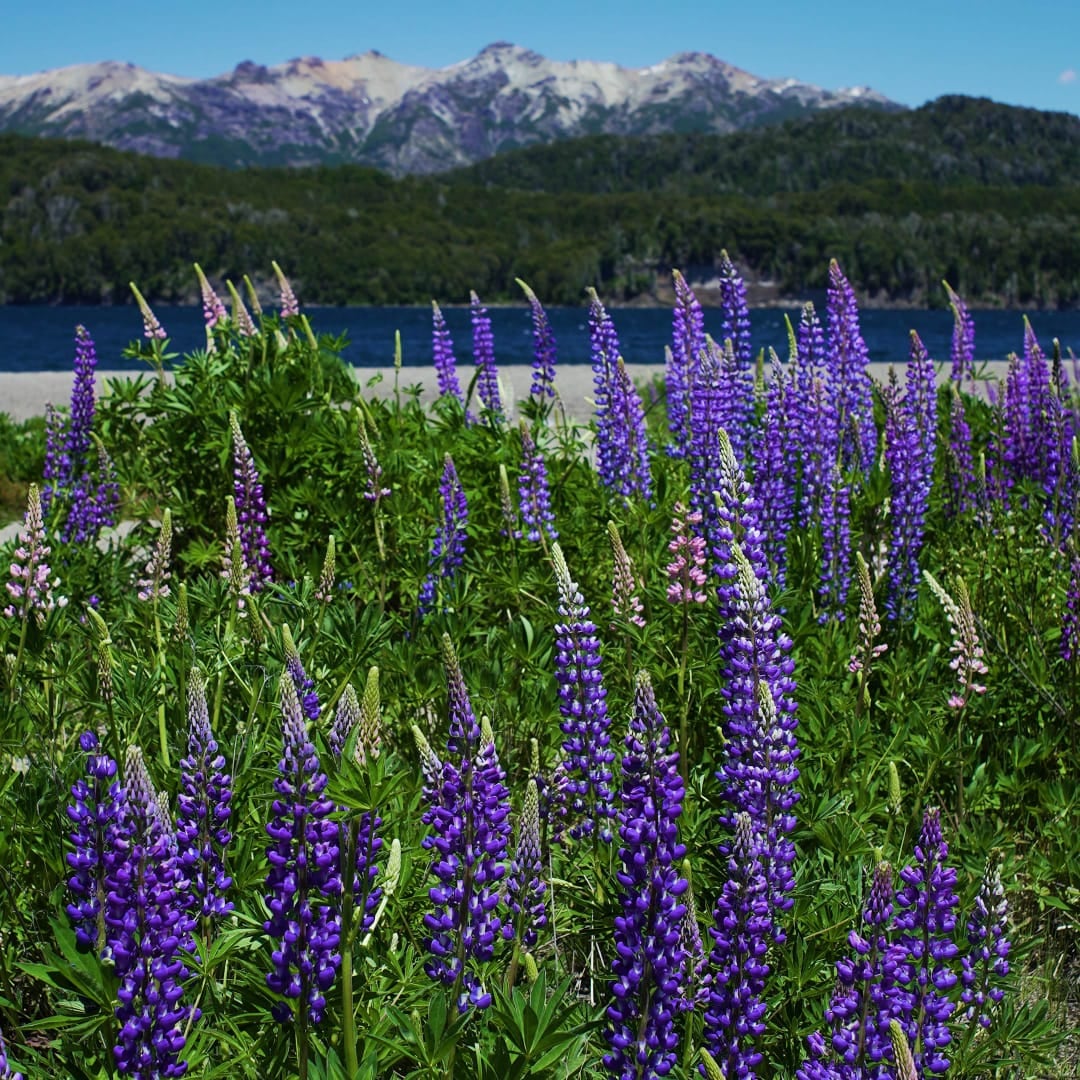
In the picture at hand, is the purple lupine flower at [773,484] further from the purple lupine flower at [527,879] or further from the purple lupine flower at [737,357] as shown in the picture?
the purple lupine flower at [527,879]

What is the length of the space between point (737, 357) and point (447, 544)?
190cm

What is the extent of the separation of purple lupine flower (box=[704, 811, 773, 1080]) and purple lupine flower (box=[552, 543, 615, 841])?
46 cm

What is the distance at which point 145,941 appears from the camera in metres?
1.95

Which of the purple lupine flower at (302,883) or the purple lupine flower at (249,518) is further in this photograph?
the purple lupine flower at (249,518)

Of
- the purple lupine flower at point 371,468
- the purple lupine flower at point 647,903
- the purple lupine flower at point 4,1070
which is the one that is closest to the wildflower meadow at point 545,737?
the purple lupine flower at point 647,903

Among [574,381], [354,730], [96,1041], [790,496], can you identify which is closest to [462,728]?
[354,730]

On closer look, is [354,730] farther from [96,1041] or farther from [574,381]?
[574,381]

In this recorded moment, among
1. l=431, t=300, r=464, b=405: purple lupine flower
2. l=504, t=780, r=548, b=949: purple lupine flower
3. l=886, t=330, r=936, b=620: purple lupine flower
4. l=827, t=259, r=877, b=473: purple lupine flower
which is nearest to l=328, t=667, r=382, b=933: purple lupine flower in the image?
l=504, t=780, r=548, b=949: purple lupine flower

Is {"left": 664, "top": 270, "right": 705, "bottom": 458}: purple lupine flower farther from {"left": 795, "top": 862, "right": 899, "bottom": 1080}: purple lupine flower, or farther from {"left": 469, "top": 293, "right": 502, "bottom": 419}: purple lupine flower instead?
{"left": 795, "top": 862, "right": 899, "bottom": 1080}: purple lupine flower

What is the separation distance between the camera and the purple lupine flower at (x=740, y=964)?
2260 millimetres

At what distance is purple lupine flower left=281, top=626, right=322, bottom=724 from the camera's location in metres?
2.08

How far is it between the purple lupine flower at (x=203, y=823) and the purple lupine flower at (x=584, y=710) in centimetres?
84

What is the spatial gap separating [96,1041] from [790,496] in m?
3.89

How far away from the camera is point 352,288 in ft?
605
